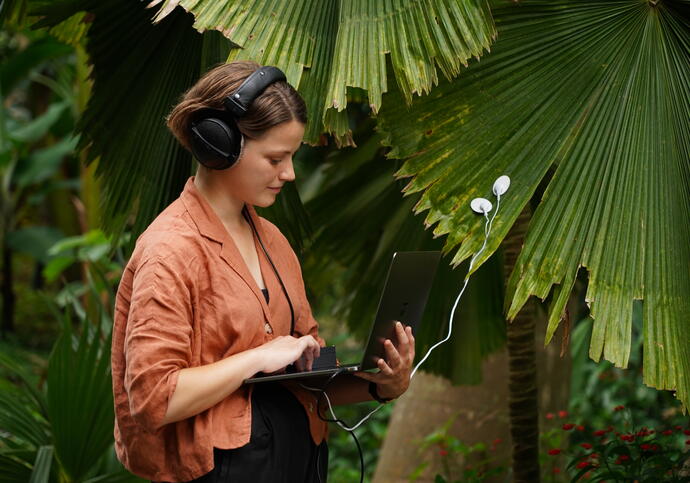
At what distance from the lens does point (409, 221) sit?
3.41 metres

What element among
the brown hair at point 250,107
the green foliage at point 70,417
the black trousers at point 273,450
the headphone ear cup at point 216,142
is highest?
the brown hair at point 250,107

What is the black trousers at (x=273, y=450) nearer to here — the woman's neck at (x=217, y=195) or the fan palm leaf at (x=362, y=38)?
the woman's neck at (x=217, y=195)

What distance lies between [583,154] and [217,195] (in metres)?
0.95

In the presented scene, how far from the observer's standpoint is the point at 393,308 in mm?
1867

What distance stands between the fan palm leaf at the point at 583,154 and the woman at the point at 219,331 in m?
0.52

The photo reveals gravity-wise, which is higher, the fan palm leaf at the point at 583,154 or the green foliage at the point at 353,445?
the fan palm leaf at the point at 583,154

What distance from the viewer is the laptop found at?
5.88 ft

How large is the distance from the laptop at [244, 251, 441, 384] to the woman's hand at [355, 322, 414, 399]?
0.02 metres

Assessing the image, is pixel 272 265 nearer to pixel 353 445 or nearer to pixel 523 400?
pixel 523 400

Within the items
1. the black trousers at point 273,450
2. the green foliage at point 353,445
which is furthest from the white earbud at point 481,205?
the green foliage at point 353,445

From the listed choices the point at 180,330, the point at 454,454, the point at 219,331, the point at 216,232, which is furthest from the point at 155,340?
the point at 454,454

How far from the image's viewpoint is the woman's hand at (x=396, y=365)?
1.91 metres

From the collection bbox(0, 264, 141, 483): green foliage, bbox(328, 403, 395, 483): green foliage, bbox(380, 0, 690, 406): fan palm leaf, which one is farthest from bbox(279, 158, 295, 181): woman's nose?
bbox(328, 403, 395, 483): green foliage

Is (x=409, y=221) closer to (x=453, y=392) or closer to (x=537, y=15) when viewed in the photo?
(x=537, y=15)
